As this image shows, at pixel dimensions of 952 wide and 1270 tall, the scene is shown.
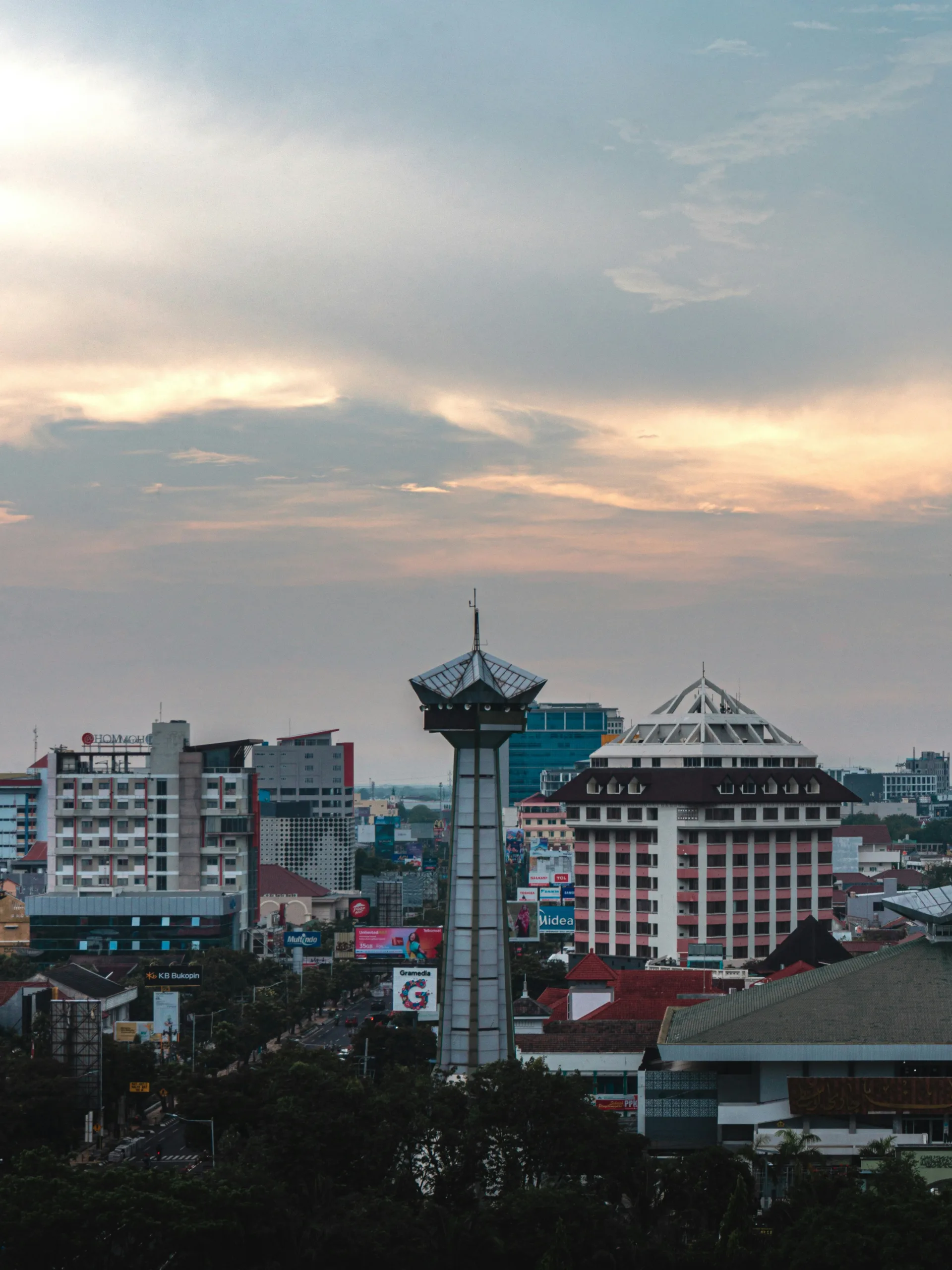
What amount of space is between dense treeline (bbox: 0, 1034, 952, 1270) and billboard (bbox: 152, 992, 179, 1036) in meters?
63.3

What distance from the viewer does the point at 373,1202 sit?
208ft

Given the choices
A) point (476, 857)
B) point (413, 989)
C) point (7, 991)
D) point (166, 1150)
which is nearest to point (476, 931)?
point (476, 857)

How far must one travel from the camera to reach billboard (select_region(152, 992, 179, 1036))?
13750 cm

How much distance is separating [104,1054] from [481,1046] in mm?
41213

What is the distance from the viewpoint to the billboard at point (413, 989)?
139250 millimetres

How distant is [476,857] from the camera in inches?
3120

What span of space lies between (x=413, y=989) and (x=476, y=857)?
62.4 metres

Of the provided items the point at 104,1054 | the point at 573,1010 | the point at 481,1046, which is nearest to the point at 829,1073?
the point at 481,1046

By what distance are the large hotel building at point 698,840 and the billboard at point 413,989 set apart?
28.7 meters

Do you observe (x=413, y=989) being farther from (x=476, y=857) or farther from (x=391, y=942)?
(x=476, y=857)

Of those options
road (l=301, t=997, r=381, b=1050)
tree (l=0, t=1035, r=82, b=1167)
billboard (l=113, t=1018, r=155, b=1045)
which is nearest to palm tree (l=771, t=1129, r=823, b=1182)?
tree (l=0, t=1035, r=82, b=1167)

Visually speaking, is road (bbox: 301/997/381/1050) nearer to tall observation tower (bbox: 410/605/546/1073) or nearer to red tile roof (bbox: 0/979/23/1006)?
red tile roof (bbox: 0/979/23/1006)

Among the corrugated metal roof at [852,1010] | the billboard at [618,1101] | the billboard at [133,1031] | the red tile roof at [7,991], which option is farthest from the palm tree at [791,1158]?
the red tile roof at [7,991]

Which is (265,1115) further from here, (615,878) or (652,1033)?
(615,878)
